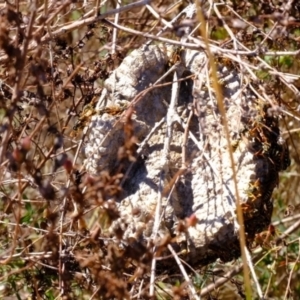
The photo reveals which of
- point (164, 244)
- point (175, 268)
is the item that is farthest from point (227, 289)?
point (164, 244)

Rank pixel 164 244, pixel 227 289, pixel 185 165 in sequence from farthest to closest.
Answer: pixel 227 289
pixel 185 165
pixel 164 244

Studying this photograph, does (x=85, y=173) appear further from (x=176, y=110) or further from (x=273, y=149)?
(x=273, y=149)

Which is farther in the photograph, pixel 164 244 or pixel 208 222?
pixel 208 222

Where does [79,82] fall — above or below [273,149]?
above

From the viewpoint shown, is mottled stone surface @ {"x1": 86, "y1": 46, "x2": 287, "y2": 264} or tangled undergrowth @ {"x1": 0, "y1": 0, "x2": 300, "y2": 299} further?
mottled stone surface @ {"x1": 86, "y1": 46, "x2": 287, "y2": 264}

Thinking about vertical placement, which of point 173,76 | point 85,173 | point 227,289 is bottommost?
point 227,289

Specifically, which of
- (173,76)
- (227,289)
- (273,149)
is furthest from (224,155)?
(227,289)

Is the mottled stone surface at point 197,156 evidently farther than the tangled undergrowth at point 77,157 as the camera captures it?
Yes

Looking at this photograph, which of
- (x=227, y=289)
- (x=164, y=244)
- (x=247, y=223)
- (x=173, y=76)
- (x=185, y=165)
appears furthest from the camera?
(x=227, y=289)

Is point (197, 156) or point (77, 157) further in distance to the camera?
point (77, 157)
